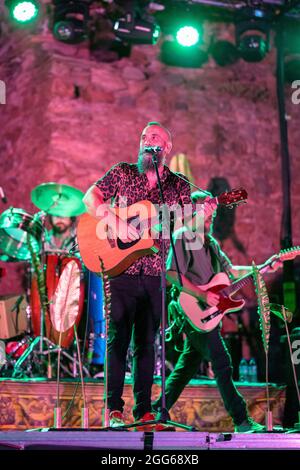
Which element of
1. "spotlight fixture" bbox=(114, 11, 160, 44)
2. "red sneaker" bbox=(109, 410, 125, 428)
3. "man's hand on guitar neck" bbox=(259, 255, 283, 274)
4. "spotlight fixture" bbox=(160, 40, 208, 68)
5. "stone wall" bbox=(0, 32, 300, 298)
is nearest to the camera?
"red sneaker" bbox=(109, 410, 125, 428)

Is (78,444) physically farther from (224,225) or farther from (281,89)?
(281,89)

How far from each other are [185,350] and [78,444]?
7.07 feet

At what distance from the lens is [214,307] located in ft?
17.2

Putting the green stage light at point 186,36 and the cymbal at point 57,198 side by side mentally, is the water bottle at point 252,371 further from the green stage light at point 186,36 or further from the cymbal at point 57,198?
the green stage light at point 186,36

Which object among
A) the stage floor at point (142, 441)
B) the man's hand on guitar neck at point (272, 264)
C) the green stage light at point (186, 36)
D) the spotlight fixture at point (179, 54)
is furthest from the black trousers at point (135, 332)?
the spotlight fixture at point (179, 54)

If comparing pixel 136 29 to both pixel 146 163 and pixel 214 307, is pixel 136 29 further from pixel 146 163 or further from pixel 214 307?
pixel 214 307

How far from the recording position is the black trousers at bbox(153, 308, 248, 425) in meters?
4.97

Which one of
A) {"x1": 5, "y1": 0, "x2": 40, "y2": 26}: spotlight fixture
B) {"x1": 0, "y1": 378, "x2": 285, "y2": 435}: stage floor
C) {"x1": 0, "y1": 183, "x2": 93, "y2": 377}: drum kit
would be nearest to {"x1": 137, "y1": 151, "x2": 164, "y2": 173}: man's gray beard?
{"x1": 0, "y1": 378, "x2": 285, "y2": 435}: stage floor

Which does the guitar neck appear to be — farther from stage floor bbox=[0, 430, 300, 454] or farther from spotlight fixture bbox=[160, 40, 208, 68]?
spotlight fixture bbox=[160, 40, 208, 68]

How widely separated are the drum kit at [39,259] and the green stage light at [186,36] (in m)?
2.94

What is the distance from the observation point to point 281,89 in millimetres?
9258

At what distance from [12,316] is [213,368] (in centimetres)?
293

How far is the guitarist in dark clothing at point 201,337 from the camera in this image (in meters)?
4.98

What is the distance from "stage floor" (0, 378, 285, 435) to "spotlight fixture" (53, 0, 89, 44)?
472 centimetres
